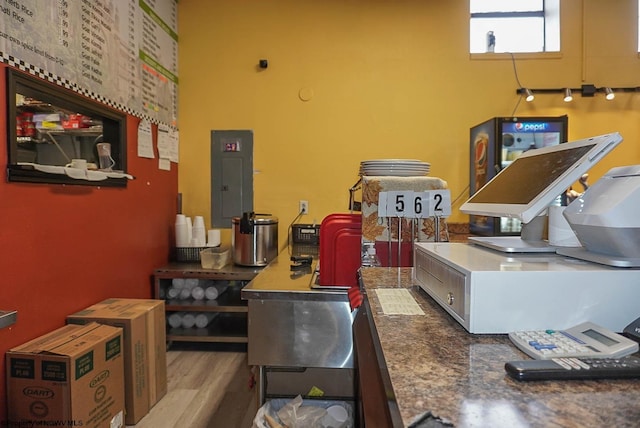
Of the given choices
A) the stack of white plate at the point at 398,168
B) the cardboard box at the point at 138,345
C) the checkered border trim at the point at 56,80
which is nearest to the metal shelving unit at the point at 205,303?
the cardboard box at the point at 138,345

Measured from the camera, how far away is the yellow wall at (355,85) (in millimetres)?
3279

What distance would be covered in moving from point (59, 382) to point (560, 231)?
1883 mm

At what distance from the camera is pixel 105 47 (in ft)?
7.82

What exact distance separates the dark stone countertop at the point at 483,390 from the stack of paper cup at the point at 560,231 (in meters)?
0.44

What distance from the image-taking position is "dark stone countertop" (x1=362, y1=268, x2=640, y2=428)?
0.50 metres

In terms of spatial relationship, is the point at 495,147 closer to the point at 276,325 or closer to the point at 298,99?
the point at 298,99

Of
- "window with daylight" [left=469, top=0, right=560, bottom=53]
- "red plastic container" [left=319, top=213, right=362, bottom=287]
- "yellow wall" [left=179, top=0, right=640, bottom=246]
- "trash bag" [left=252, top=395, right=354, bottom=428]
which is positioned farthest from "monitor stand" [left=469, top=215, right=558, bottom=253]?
"window with daylight" [left=469, top=0, right=560, bottom=53]

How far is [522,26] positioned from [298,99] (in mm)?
2058

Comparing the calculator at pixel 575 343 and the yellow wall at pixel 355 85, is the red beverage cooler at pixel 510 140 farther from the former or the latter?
the calculator at pixel 575 343

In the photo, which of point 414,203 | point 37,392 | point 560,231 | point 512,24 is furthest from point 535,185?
point 512,24

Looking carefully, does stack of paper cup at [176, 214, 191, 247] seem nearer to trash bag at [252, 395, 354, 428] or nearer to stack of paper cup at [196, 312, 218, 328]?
stack of paper cup at [196, 312, 218, 328]

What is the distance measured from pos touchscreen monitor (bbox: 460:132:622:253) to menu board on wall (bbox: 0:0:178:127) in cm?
197

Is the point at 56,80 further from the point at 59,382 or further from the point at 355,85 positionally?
the point at 355,85

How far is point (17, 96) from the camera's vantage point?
1821mm
